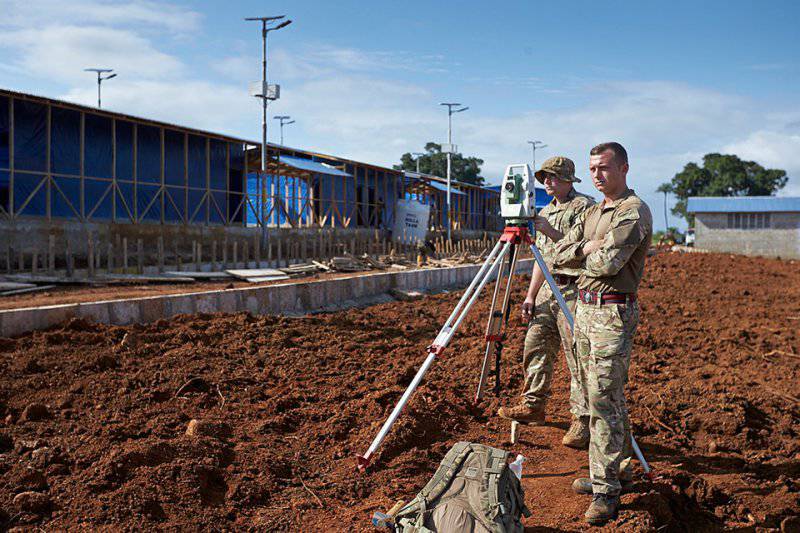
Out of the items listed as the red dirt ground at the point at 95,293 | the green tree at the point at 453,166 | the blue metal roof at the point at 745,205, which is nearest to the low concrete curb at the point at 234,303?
the red dirt ground at the point at 95,293

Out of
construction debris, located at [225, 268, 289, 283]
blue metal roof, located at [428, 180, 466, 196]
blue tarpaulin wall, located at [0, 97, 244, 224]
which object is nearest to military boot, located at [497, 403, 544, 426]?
construction debris, located at [225, 268, 289, 283]

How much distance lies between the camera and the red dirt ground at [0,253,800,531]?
364 cm

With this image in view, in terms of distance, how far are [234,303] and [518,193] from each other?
650cm

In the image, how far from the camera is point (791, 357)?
8945 millimetres

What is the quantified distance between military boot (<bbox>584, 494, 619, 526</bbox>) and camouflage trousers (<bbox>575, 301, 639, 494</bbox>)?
5 centimetres

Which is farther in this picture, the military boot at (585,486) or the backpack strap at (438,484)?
the military boot at (585,486)

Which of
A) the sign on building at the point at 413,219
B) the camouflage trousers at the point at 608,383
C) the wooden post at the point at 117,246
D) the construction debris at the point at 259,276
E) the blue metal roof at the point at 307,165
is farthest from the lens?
the sign on building at the point at 413,219

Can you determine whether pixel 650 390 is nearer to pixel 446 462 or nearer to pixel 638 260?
pixel 638 260

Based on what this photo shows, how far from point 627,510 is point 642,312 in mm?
9073

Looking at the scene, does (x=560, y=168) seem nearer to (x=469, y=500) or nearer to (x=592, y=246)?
(x=592, y=246)

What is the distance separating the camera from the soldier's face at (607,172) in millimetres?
3598

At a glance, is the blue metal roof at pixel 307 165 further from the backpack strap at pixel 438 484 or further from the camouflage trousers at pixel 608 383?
the backpack strap at pixel 438 484

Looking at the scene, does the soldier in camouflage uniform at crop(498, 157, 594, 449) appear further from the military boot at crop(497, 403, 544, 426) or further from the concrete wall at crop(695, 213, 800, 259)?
the concrete wall at crop(695, 213, 800, 259)

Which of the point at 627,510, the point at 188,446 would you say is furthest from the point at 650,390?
the point at 188,446
